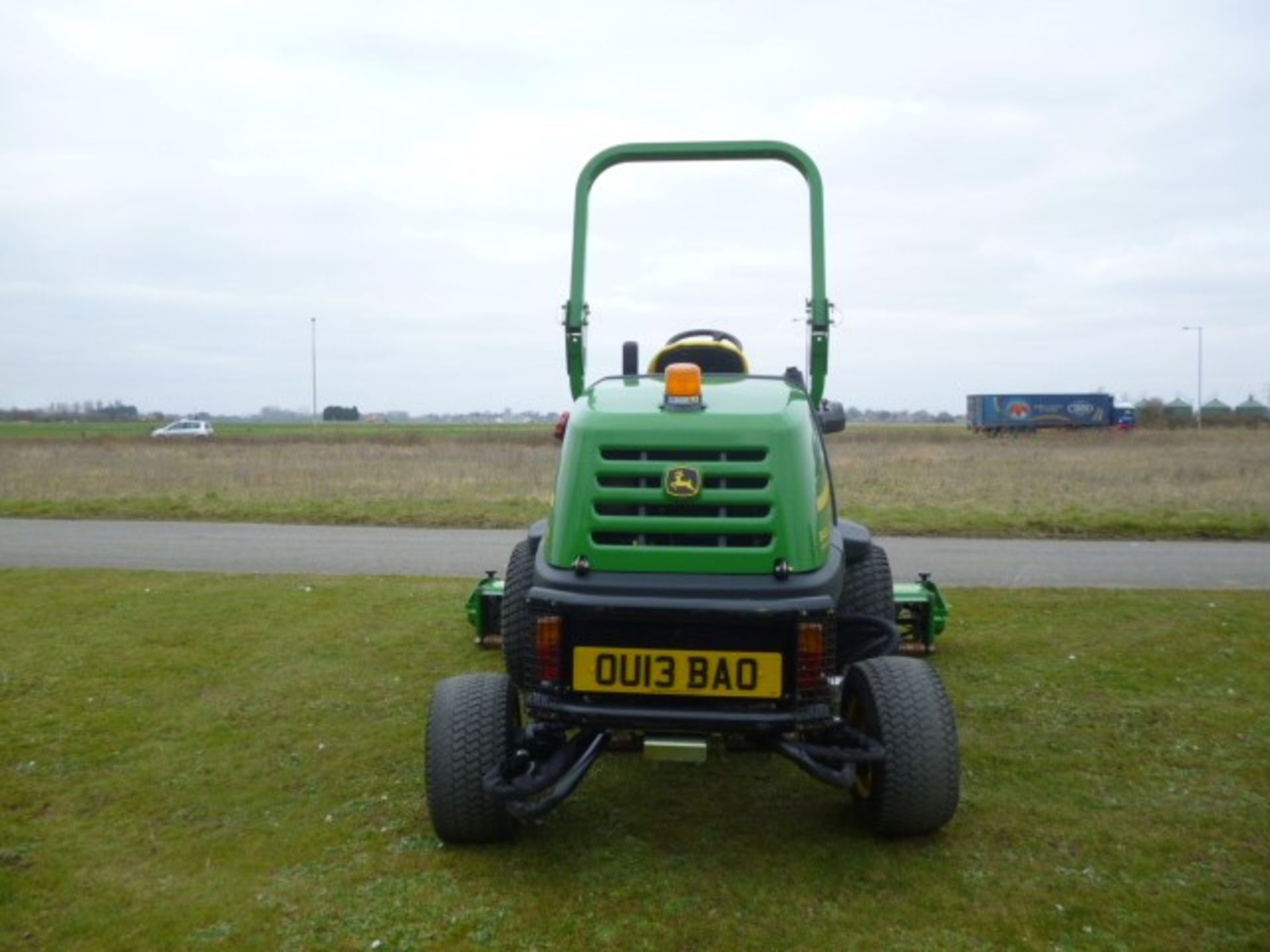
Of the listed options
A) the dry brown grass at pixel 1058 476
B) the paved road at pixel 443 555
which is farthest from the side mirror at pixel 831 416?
the dry brown grass at pixel 1058 476

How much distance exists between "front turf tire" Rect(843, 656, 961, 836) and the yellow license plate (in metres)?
0.57

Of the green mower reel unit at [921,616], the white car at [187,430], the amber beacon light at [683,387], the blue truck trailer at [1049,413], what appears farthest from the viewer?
the blue truck trailer at [1049,413]

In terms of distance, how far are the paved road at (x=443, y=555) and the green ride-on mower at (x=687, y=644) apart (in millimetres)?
6613

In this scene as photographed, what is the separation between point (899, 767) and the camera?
436 cm

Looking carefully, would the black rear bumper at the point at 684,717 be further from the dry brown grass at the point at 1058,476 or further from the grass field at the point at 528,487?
the dry brown grass at the point at 1058,476

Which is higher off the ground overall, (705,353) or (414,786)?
(705,353)

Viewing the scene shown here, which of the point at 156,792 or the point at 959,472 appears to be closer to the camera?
the point at 156,792

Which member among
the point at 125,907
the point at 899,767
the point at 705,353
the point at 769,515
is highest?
the point at 705,353

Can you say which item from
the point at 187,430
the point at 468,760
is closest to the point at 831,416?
the point at 468,760

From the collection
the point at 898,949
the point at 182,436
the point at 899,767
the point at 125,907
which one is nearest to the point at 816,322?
the point at 899,767

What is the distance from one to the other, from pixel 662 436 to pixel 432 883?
1932 mm

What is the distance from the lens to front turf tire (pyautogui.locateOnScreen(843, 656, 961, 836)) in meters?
→ 4.36

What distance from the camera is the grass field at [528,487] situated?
622 inches

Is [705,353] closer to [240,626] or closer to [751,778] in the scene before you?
[751,778]
